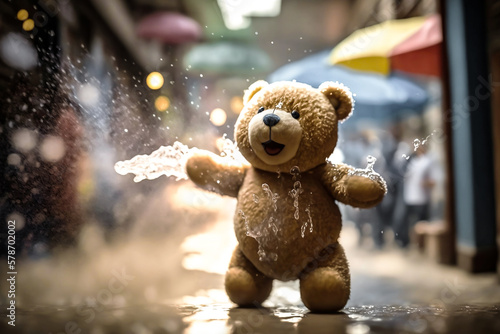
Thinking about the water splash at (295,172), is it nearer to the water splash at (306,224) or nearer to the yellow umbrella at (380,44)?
the water splash at (306,224)

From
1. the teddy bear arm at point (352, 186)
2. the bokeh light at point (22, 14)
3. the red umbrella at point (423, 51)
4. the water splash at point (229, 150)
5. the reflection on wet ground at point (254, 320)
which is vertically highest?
the red umbrella at point (423, 51)

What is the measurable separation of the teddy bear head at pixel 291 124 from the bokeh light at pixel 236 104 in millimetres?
80

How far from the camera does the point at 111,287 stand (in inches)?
68.6

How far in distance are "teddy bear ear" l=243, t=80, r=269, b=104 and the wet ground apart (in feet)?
1.16

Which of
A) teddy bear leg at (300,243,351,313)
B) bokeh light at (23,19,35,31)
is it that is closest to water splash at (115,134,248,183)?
teddy bear leg at (300,243,351,313)

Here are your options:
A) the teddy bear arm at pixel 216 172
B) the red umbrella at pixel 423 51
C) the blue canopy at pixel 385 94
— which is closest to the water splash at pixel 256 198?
the teddy bear arm at pixel 216 172

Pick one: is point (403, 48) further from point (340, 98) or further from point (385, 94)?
point (340, 98)

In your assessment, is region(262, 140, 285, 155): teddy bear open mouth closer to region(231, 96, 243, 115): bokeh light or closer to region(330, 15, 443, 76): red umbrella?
region(231, 96, 243, 115): bokeh light

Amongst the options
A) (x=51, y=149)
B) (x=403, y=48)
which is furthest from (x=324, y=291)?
(x=403, y=48)

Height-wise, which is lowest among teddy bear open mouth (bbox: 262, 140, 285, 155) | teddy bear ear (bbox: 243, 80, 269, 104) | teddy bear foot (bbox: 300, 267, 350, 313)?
teddy bear foot (bbox: 300, 267, 350, 313)

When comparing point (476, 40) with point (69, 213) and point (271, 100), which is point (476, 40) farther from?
point (69, 213)

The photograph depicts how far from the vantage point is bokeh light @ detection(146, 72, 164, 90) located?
5.37ft

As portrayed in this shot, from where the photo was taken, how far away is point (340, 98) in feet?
4.64

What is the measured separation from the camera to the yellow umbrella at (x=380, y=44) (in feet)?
9.21
